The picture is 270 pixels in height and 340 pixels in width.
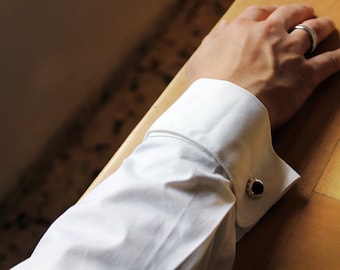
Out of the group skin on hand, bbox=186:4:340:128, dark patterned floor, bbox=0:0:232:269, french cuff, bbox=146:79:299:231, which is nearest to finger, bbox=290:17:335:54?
skin on hand, bbox=186:4:340:128

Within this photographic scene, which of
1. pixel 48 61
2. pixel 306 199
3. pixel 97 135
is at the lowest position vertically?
pixel 97 135

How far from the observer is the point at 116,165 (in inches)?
22.5

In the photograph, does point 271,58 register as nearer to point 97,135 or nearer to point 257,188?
point 257,188

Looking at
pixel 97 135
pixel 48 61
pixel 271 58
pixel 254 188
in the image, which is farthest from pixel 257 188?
pixel 97 135

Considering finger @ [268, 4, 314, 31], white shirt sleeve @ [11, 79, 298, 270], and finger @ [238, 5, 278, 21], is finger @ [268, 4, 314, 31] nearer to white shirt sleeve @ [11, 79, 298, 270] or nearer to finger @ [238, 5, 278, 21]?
finger @ [238, 5, 278, 21]

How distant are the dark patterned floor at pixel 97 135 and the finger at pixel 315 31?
2.67ft

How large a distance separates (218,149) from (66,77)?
0.85m

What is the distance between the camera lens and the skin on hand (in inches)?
21.7

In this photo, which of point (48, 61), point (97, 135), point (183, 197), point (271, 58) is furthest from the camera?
point (97, 135)

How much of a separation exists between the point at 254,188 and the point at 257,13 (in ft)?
0.79

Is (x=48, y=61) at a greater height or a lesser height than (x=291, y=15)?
lesser

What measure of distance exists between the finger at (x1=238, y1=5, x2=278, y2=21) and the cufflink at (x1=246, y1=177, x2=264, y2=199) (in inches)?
8.7

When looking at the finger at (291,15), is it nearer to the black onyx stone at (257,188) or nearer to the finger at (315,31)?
the finger at (315,31)

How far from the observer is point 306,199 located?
1.66 feet
